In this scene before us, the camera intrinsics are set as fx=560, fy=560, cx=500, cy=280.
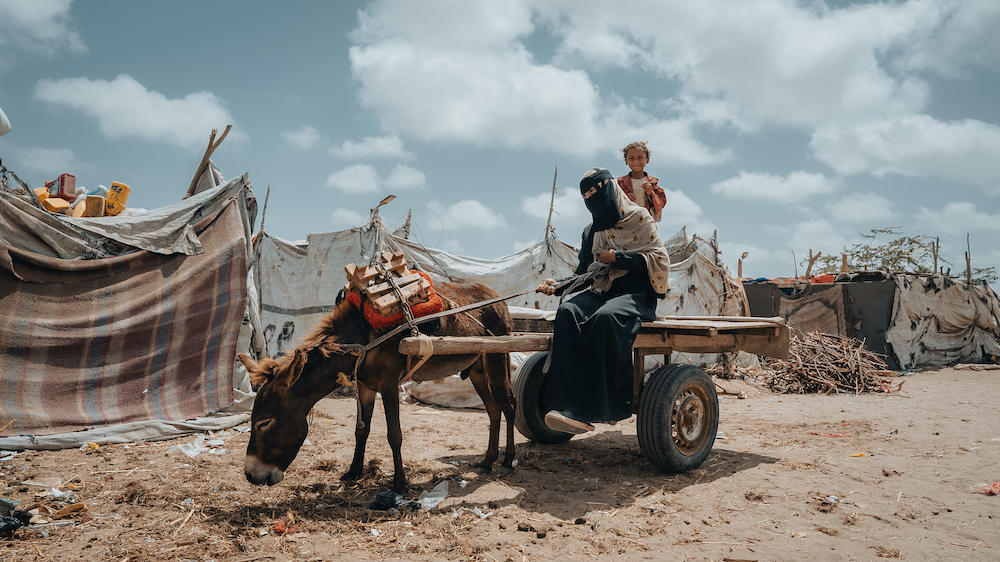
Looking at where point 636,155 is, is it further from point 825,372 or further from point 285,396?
point 825,372

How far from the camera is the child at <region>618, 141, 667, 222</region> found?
598 centimetres

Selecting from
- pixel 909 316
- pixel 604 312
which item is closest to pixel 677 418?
pixel 604 312

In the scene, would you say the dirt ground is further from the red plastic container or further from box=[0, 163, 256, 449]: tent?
the red plastic container

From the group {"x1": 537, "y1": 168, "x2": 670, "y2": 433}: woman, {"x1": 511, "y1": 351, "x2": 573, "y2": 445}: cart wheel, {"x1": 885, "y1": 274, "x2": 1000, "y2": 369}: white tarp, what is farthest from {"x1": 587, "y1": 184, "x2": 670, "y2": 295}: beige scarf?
{"x1": 885, "y1": 274, "x2": 1000, "y2": 369}: white tarp

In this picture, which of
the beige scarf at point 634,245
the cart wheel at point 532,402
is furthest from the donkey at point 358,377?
the beige scarf at point 634,245

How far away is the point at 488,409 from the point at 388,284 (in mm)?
1643

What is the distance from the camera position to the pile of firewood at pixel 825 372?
10.7m

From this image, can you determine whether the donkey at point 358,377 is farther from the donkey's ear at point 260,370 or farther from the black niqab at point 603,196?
the black niqab at point 603,196

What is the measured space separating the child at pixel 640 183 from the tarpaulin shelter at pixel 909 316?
11774 millimetres

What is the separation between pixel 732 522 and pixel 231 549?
117 inches

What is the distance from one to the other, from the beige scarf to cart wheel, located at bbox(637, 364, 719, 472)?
0.76 m

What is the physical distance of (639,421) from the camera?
4504 millimetres

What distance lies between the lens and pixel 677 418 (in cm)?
467

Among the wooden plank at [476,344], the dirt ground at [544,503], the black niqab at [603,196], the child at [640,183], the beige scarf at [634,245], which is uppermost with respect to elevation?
the child at [640,183]
